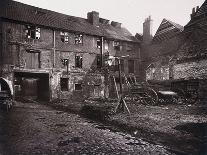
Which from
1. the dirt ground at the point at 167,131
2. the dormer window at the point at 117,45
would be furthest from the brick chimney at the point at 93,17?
the dirt ground at the point at 167,131

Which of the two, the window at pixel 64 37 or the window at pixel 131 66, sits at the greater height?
the window at pixel 64 37

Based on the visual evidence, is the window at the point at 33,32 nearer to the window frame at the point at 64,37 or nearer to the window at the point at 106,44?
the window frame at the point at 64,37

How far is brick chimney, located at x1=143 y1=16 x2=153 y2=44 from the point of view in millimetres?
31441

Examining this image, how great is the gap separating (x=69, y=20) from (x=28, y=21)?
622 centimetres

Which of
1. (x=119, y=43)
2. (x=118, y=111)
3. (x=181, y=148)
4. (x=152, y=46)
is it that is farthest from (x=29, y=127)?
(x=152, y=46)

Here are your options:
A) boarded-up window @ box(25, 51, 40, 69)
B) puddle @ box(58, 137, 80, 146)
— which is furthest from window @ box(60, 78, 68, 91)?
puddle @ box(58, 137, 80, 146)

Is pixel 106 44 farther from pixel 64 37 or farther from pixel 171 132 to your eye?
pixel 171 132

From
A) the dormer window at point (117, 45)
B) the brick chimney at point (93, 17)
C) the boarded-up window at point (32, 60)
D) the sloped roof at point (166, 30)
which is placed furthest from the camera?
the dormer window at point (117, 45)

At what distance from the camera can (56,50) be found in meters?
24.2

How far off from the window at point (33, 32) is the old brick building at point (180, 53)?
13756 millimetres

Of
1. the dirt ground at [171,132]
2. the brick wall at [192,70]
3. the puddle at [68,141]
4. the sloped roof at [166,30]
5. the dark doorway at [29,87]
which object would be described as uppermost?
the sloped roof at [166,30]

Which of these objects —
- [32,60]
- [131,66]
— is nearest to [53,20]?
[32,60]

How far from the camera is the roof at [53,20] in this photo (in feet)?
72.5

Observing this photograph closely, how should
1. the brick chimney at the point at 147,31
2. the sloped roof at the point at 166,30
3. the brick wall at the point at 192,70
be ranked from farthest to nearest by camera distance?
the brick chimney at the point at 147,31 < the sloped roof at the point at 166,30 < the brick wall at the point at 192,70
